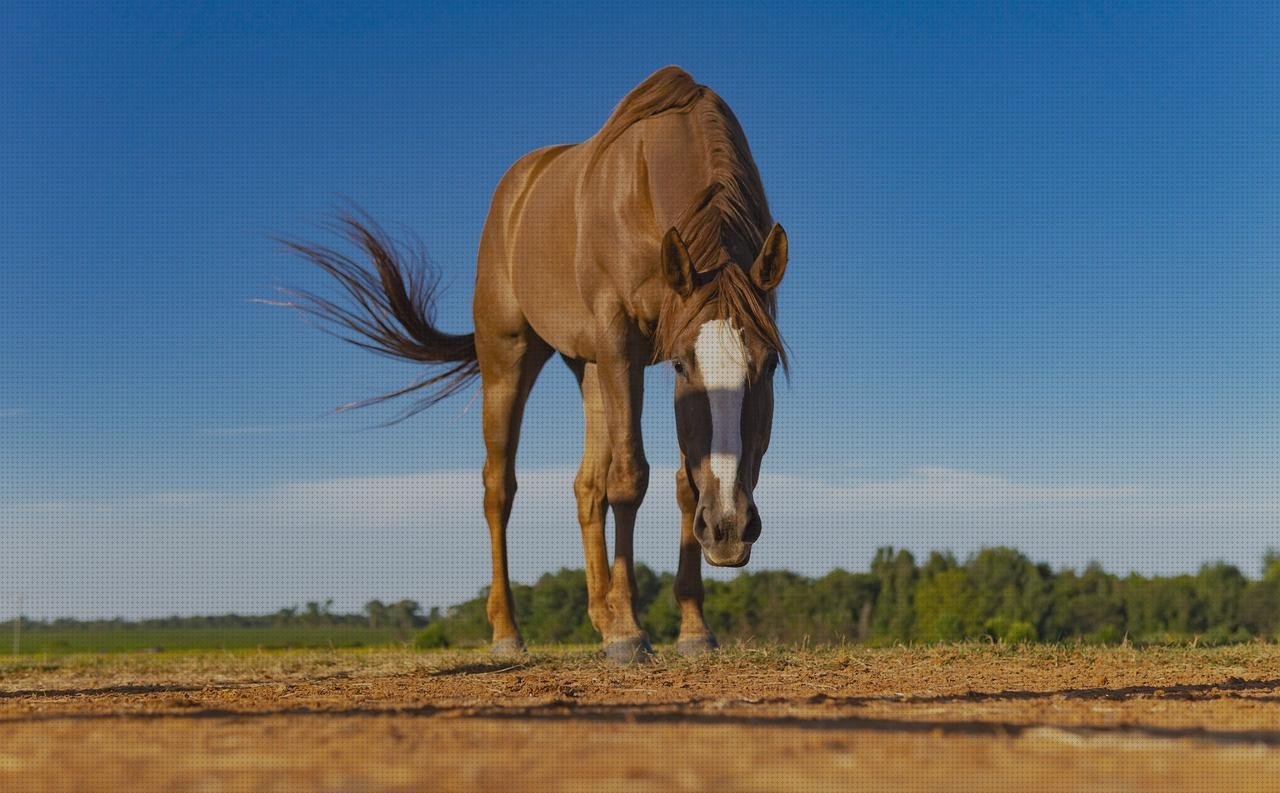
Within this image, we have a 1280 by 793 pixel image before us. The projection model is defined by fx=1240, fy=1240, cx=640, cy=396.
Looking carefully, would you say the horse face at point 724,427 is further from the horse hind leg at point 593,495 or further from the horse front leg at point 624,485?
the horse hind leg at point 593,495

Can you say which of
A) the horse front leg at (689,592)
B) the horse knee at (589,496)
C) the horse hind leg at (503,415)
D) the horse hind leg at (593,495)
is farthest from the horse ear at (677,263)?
the horse hind leg at (503,415)

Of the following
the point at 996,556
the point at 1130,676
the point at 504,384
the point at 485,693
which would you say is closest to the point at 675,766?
the point at 485,693

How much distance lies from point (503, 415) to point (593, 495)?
1.03 metres

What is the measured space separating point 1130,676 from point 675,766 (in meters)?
4.41

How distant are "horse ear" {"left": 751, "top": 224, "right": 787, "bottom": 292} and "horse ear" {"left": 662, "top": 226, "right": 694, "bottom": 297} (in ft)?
1.02

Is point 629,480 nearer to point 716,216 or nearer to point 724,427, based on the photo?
point 724,427

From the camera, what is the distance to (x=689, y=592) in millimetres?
7641

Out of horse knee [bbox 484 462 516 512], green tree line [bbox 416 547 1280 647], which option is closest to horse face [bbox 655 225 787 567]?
horse knee [bbox 484 462 516 512]

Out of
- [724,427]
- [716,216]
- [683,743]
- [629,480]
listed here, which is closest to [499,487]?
[629,480]

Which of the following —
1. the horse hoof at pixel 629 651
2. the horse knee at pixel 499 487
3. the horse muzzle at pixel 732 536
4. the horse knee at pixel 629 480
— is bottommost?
the horse hoof at pixel 629 651

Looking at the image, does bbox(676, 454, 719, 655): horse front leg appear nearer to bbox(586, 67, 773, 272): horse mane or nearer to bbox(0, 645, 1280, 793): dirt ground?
bbox(586, 67, 773, 272): horse mane

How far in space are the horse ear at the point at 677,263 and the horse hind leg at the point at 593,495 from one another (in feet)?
8.03

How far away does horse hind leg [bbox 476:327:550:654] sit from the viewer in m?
8.92

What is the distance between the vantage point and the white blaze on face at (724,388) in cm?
559
